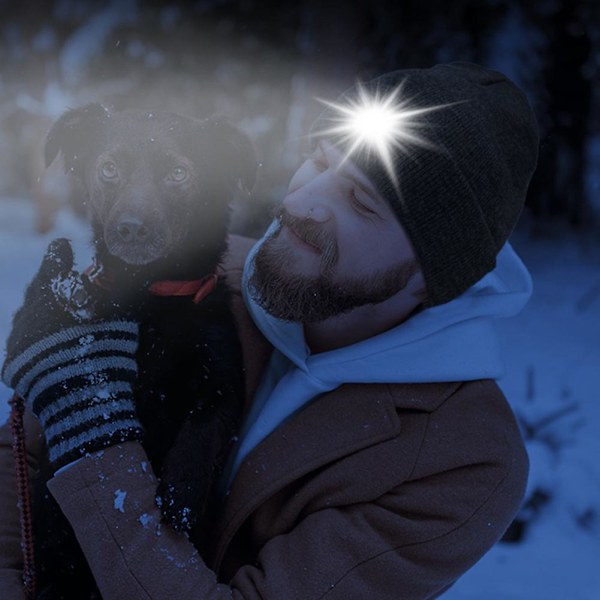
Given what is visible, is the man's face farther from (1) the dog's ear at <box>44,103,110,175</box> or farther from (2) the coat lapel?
(1) the dog's ear at <box>44,103,110,175</box>

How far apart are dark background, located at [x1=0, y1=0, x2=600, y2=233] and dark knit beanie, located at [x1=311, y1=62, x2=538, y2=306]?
253 centimetres

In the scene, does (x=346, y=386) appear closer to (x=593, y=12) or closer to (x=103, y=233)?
(x=103, y=233)

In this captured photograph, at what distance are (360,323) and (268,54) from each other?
3320 millimetres

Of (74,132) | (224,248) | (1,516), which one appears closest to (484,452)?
(224,248)

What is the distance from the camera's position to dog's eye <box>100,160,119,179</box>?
173 cm

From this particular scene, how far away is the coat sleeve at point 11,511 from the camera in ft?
5.23

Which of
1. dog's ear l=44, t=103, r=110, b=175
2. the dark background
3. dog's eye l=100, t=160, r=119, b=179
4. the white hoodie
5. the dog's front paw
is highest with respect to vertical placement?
the dark background

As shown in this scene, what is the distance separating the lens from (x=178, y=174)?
5.81 feet

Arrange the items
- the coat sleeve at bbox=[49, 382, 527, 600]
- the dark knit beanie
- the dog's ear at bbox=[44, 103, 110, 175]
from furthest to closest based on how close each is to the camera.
Answer: 1. the dog's ear at bbox=[44, 103, 110, 175]
2. the dark knit beanie
3. the coat sleeve at bbox=[49, 382, 527, 600]

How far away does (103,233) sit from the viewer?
1.75 metres

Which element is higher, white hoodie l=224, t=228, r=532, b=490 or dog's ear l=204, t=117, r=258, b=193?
dog's ear l=204, t=117, r=258, b=193

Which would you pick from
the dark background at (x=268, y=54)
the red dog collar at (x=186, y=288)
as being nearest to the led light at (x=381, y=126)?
the red dog collar at (x=186, y=288)

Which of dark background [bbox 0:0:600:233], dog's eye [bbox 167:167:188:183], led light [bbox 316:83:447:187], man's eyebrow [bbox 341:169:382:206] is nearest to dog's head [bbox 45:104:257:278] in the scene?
dog's eye [bbox 167:167:188:183]

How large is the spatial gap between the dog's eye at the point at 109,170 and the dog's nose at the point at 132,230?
22 cm
